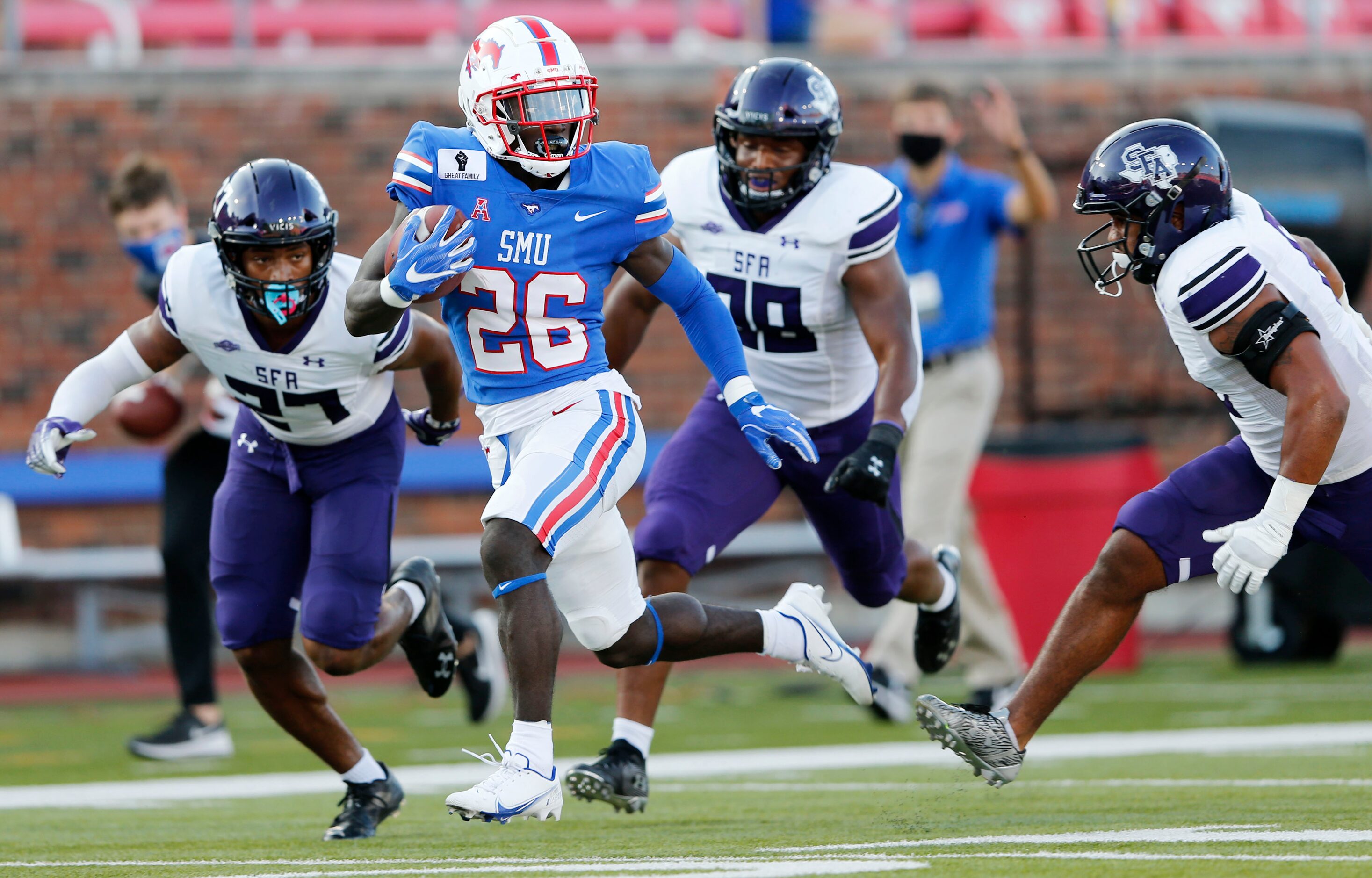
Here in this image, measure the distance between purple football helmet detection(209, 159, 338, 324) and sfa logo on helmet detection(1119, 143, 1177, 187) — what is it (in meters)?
1.85

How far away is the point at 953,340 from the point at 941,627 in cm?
210

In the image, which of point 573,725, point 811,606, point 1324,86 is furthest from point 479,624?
point 1324,86

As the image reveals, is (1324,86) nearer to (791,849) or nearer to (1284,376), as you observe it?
(1284,376)

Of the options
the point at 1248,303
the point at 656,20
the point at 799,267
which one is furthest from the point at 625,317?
the point at 656,20

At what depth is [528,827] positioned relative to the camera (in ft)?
15.0

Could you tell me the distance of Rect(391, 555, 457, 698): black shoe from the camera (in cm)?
533

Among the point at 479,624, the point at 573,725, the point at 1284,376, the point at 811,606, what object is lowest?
the point at 573,725

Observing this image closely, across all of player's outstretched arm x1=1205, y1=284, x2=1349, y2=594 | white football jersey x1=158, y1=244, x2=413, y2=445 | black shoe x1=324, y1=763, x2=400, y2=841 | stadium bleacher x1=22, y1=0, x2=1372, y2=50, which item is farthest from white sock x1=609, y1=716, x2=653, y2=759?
stadium bleacher x1=22, y1=0, x2=1372, y2=50

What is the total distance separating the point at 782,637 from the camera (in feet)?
15.5

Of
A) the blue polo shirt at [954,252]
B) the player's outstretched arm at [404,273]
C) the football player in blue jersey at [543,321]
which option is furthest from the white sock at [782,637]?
the blue polo shirt at [954,252]

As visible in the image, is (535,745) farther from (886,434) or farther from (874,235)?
(874,235)

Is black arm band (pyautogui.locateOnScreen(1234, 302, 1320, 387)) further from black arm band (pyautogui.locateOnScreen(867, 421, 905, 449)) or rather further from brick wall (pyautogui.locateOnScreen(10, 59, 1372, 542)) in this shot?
brick wall (pyautogui.locateOnScreen(10, 59, 1372, 542))

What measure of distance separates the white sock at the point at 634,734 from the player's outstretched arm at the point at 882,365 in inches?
30.8

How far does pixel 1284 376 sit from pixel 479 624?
10.1 ft
